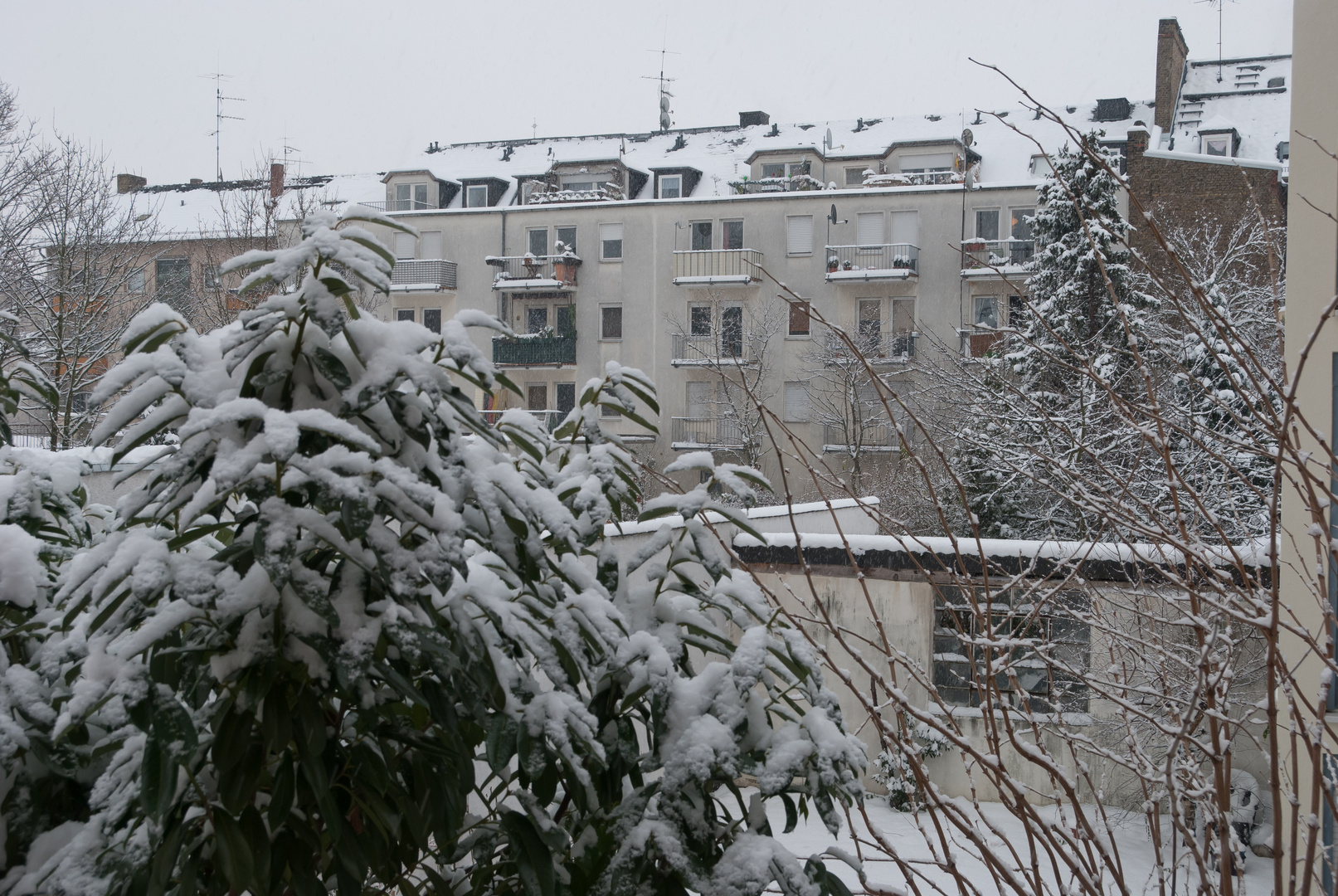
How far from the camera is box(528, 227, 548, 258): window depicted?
24.5 meters

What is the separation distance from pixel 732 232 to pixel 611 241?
2.79 metres

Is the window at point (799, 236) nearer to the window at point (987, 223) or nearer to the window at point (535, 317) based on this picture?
the window at point (987, 223)

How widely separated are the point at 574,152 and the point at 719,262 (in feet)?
18.2

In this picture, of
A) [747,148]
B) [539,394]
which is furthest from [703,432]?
[747,148]

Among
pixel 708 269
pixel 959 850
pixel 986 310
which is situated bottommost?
pixel 959 850

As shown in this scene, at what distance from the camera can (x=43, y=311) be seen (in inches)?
560

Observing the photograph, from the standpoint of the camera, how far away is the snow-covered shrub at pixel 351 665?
1.23 metres

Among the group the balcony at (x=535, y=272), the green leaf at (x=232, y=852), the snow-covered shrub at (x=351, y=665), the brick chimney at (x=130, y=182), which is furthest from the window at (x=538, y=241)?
the green leaf at (x=232, y=852)

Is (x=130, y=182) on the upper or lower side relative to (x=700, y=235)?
upper

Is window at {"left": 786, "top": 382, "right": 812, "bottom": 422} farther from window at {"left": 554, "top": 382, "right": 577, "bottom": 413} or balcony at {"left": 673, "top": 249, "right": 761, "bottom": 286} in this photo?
window at {"left": 554, "top": 382, "right": 577, "bottom": 413}

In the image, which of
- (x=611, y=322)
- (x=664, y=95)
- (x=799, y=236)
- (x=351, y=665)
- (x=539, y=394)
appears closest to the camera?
(x=351, y=665)

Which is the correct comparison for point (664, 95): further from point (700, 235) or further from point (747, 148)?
point (700, 235)

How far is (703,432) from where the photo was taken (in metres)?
23.3

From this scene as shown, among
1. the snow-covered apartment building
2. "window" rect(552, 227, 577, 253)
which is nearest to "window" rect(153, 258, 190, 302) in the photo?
the snow-covered apartment building
